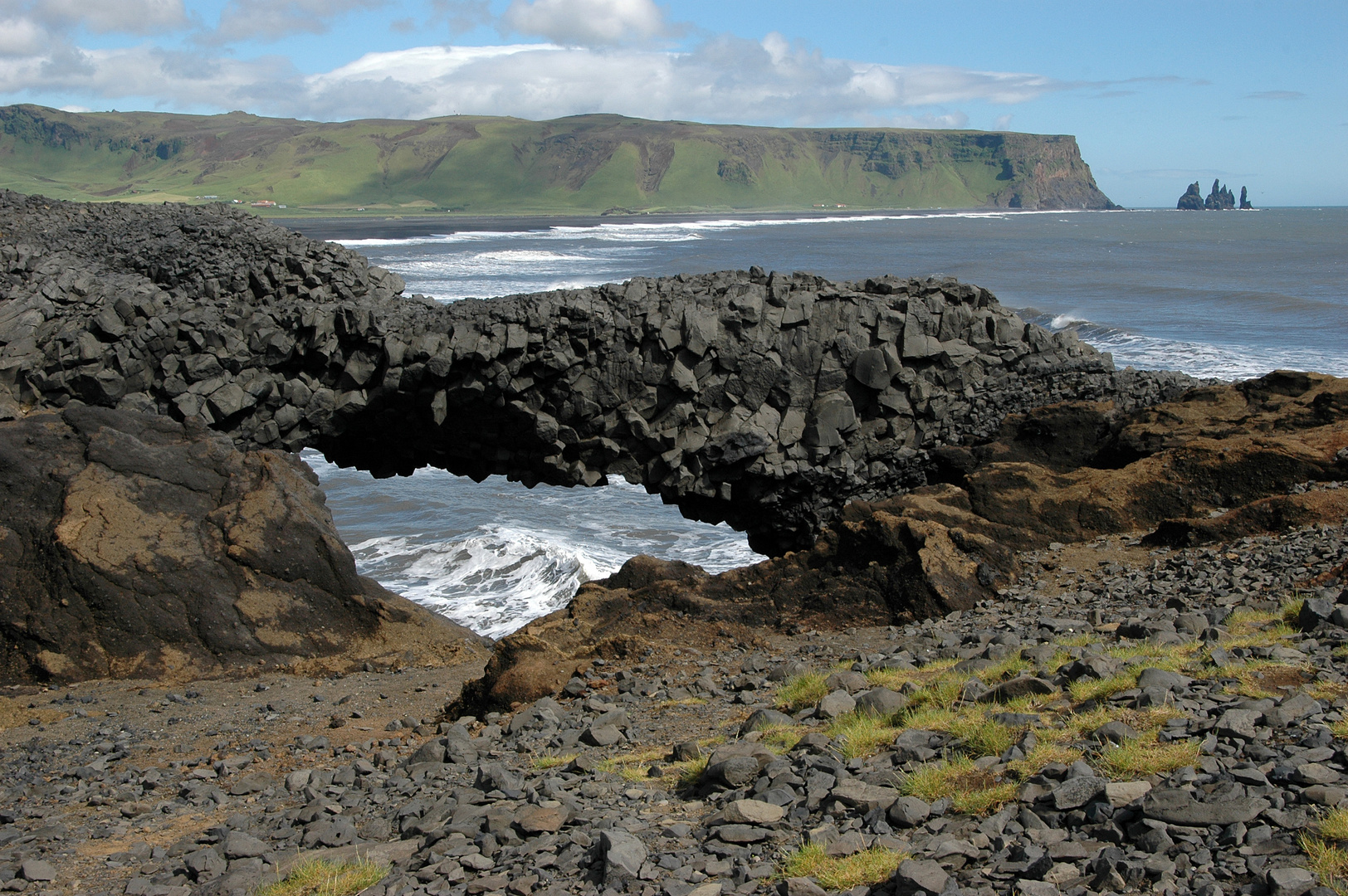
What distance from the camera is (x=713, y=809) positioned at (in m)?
5.06

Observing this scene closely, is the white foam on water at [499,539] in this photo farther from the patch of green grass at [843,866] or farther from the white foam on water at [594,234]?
the white foam on water at [594,234]

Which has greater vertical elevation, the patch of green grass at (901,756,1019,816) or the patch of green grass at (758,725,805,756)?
the patch of green grass at (901,756,1019,816)

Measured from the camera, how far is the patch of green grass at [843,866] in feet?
13.3

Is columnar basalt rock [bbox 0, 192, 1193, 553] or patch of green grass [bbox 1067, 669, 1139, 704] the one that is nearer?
patch of green grass [bbox 1067, 669, 1139, 704]

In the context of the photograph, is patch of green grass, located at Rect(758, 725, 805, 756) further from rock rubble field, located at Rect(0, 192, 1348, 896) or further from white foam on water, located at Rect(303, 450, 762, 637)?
white foam on water, located at Rect(303, 450, 762, 637)

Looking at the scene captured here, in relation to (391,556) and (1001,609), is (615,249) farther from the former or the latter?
(1001,609)

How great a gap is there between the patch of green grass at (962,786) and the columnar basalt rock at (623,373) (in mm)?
10489

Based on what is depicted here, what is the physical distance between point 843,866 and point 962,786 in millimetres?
943

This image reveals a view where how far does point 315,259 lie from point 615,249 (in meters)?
73.3

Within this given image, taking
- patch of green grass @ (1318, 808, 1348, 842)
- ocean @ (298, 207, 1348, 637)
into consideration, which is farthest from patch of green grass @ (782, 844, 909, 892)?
ocean @ (298, 207, 1348, 637)

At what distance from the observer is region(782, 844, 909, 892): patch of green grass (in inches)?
159

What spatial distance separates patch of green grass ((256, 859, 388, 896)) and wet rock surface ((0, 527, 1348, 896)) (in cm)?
12

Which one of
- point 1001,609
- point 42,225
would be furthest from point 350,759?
point 42,225

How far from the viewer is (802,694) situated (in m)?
6.95
